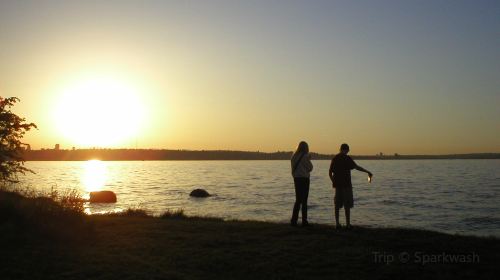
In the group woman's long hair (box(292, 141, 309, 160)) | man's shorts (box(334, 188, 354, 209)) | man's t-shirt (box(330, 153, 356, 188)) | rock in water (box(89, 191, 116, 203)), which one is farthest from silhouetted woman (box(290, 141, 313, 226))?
rock in water (box(89, 191, 116, 203))

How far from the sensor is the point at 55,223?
37.7ft

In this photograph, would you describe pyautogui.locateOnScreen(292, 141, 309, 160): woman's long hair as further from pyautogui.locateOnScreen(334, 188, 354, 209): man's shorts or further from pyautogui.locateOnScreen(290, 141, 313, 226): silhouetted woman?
pyautogui.locateOnScreen(334, 188, 354, 209): man's shorts

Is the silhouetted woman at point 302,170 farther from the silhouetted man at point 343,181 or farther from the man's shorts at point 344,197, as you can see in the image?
the man's shorts at point 344,197

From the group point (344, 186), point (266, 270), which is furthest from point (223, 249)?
point (344, 186)

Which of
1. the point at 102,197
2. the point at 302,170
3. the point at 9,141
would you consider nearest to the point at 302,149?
the point at 302,170

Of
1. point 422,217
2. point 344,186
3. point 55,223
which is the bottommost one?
point 422,217

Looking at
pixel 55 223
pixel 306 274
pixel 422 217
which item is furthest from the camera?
pixel 422 217

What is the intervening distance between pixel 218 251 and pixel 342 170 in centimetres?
457

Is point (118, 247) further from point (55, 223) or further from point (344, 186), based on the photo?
point (344, 186)

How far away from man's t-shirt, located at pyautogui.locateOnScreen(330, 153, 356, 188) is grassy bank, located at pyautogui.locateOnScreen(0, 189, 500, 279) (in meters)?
1.31

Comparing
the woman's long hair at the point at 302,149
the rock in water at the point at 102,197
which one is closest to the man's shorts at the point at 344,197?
the woman's long hair at the point at 302,149

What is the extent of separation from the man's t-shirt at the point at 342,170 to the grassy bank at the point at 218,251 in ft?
4.31

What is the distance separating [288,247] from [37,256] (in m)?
5.17

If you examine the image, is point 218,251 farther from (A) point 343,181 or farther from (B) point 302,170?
(A) point 343,181
